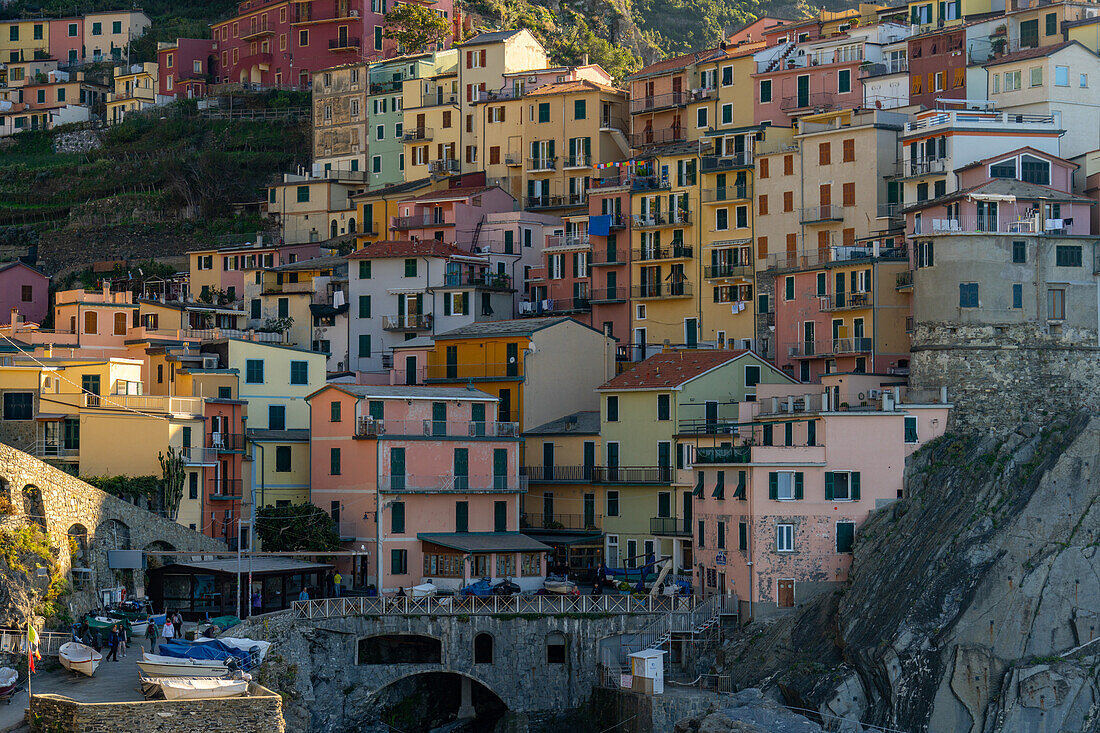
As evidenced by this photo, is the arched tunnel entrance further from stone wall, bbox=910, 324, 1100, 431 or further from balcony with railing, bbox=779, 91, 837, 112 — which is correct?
balcony with railing, bbox=779, 91, 837, 112

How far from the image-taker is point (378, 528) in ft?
218

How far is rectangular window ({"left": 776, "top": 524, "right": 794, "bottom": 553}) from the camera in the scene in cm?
6241

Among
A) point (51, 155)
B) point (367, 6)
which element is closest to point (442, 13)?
point (367, 6)

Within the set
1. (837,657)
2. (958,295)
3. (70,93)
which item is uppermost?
(70,93)

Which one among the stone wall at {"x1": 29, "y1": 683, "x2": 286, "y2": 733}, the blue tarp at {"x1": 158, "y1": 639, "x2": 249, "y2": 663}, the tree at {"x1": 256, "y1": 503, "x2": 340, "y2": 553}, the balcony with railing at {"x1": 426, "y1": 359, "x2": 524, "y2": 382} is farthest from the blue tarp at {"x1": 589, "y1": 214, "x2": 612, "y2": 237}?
the stone wall at {"x1": 29, "y1": 683, "x2": 286, "y2": 733}

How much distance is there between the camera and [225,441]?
70.4 meters

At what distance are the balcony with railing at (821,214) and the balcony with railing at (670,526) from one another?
54.2 feet

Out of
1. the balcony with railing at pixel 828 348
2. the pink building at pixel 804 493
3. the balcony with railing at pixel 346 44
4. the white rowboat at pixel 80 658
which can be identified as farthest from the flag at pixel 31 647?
the balcony with railing at pixel 346 44

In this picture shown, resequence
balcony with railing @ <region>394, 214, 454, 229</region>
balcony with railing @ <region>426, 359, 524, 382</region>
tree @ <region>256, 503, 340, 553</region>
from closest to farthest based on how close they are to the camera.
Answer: tree @ <region>256, 503, 340, 553</region> → balcony with railing @ <region>426, 359, 524, 382</region> → balcony with railing @ <region>394, 214, 454, 229</region>

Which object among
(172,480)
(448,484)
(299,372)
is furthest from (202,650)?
(299,372)

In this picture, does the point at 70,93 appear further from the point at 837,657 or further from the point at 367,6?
the point at 837,657

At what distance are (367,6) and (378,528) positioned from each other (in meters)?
54.0

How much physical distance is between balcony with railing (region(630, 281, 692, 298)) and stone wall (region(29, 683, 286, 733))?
43.5m

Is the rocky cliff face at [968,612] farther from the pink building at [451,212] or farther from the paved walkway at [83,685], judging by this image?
the pink building at [451,212]
